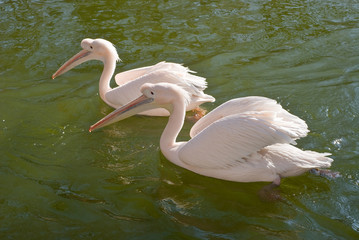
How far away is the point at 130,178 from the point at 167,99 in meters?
0.69

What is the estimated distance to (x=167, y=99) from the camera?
13.1 feet

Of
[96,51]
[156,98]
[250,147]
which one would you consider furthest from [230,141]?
[96,51]

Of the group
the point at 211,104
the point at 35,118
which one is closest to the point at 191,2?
the point at 211,104

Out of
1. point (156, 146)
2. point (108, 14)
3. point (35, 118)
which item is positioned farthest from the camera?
point (108, 14)

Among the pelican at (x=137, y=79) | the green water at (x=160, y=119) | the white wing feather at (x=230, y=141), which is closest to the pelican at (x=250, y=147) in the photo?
the white wing feather at (x=230, y=141)

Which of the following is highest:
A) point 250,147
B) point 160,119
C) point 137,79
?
point 250,147

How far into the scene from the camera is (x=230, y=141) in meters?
3.57

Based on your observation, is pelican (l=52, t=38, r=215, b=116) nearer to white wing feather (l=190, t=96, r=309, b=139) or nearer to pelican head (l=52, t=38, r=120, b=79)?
pelican head (l=52, t=38, r=120, b=79)

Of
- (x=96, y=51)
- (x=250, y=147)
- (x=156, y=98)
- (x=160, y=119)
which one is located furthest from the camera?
(x=96, y=51)

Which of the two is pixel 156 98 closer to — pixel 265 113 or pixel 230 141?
pixel 230 141

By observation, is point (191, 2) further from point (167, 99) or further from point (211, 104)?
point (167, 99)

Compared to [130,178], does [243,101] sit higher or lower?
higher

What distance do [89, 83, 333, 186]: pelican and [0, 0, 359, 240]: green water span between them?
170 millimetres

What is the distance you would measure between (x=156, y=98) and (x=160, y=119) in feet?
2.92
